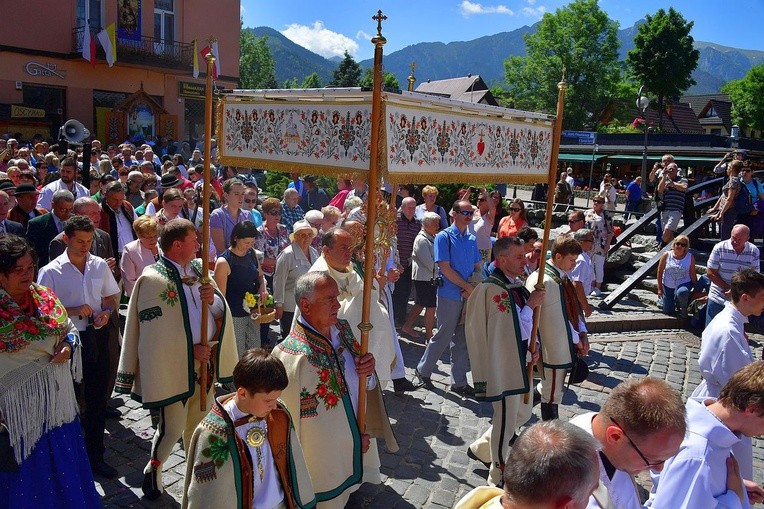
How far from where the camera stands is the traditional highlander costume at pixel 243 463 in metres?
2.94

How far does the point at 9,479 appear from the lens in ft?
11.6

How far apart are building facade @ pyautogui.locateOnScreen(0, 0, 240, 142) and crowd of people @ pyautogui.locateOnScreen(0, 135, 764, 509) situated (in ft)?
65.2

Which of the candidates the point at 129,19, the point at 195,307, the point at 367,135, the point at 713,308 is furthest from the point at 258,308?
the point at 129,19

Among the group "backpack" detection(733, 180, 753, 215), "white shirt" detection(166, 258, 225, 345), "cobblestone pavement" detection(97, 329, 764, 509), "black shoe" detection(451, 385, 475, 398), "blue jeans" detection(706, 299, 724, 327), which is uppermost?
"backpack" detection(733, 180, 753, 215)

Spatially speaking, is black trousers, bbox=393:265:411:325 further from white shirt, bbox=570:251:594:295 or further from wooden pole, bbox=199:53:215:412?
wooden pole, bbox=199:53:215:412

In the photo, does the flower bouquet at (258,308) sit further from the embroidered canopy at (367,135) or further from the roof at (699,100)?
the roof at (699,100)

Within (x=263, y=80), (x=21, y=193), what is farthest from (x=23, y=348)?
(x=263, y=80)

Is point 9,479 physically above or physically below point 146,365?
below

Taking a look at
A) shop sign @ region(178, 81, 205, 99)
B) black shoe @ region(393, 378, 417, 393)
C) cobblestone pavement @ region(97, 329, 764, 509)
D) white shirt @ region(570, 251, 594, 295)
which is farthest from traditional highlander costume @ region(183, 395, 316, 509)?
shop sign @ region(178, 81, 205, 99)

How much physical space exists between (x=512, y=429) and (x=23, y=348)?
11.6 feet

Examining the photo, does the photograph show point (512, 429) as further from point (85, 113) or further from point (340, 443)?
point (85, 113)

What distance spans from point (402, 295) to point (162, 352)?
507 cm

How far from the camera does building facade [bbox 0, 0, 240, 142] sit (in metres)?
23.2

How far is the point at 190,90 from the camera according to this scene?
28562 millimetres
